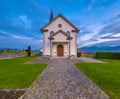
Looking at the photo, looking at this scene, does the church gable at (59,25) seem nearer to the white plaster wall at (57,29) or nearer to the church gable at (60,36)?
the white plaster wall at (57,29)

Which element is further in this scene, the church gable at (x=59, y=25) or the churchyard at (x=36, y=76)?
the church gable at (x=59, y=25)

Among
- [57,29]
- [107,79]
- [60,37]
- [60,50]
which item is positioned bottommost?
[107,79]

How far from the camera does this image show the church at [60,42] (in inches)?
910

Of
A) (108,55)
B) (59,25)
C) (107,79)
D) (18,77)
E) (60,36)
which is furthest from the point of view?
(59,25)

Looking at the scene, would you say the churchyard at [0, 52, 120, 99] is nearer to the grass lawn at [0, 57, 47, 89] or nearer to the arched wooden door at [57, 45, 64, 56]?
the grass lawn at [0, 57, 47, 89]

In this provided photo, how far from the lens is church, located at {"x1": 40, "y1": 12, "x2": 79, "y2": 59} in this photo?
75.9 feet

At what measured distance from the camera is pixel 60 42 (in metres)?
22.6

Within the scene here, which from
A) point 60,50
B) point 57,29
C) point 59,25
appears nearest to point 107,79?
point 60,50

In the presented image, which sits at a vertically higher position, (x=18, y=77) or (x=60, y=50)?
(x=60, y=50)

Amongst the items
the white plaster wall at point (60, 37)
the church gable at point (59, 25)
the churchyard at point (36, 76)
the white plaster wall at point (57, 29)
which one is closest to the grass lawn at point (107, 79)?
the churchyard at point (36, 76)

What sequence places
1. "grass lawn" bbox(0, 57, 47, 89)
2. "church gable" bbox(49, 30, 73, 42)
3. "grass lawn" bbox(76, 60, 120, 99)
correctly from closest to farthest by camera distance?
"grass lawn" bbox(76, 60, 120, 99) → "grass lawn" bbox(0, 57, 47, 89) → "church gable" bbox(49, 30, 73, 42)

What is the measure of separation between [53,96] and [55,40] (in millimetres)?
18405

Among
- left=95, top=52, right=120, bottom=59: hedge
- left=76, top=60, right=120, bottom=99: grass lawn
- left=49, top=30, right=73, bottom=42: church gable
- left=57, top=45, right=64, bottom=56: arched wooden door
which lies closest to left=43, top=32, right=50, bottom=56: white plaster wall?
left=49, top=30, right=73, bottom=42: church gable

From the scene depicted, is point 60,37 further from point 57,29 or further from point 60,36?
point 57,29
